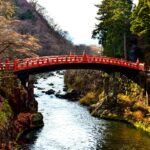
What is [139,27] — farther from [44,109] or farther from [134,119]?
[44,109]

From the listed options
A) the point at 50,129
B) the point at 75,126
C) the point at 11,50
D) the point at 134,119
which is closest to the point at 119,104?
the point at 134,119

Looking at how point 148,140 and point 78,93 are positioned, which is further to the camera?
point 78,93

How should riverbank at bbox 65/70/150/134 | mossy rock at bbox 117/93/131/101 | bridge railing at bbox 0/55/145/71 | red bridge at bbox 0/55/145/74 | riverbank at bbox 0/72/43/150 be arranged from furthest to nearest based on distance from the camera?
mossy rock at bbox 117/93/131/101 < riverbank at bbox 65/70/150/134 < red bridge at bbox 0/55/145/74 < bridge railing at bbox 0/55/145/71 < riverbank at bbox 0/72/43/150

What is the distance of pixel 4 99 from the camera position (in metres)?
49.5

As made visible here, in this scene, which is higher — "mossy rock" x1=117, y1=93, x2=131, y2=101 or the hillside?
the hillside

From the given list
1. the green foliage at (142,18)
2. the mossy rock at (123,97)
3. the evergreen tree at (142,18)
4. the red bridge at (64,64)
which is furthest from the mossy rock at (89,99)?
→ the evergreen tree at (142,18)

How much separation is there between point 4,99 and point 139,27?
2908cm

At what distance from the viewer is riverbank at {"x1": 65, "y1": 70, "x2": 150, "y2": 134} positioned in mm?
63469

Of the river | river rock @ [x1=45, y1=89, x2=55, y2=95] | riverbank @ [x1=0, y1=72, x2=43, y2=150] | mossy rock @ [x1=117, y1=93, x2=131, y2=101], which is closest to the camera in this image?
riverbank @ [x1=0, y1=72, x2=43, y2=150]

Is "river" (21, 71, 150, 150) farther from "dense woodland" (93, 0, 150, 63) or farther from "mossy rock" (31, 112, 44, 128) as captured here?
"dense woodland" (93, 0, 150, 63)

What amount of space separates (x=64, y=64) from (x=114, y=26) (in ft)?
61.2

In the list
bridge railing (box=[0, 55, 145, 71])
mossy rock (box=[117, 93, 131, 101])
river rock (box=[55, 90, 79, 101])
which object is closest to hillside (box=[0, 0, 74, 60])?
river rock (box=[55, 90, 79, 101])

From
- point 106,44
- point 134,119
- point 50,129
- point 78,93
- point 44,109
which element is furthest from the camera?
point 78,93

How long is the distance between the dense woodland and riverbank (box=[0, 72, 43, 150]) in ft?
79.2
